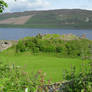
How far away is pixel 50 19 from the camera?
481 ft

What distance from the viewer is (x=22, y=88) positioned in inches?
136

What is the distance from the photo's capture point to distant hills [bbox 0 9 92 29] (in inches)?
4875

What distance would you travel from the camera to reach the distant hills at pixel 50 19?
123812mm

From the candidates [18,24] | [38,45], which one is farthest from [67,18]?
[38,45]

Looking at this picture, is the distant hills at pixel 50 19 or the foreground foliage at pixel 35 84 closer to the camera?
the foreground foliage at pixel 35 84

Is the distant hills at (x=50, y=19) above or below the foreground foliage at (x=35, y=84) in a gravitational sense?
below

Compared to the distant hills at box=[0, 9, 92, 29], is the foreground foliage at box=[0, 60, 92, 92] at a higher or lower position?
higher

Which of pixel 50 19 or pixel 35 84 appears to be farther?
pixel 50 19

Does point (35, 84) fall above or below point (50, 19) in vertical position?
above

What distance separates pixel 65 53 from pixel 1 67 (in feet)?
21.5

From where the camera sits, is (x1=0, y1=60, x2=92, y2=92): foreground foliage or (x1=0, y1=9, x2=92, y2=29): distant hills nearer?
(x1=0, y1=60, x2=92, y2=92): foreground foliage

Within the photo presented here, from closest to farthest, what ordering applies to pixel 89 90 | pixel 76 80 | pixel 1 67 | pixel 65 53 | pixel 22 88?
pixel 22 88
pixel 89 90
pixel 76 80
pixel 1 67
pixel 65 53

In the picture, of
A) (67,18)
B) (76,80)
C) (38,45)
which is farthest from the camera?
(67,18)

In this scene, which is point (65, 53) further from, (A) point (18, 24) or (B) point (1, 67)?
(A) point (18, 24)
